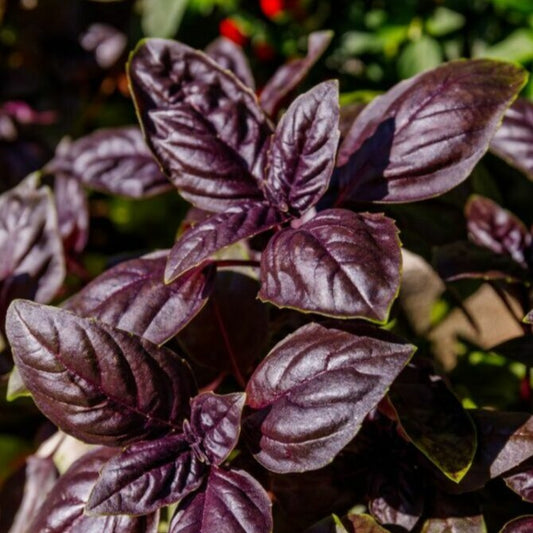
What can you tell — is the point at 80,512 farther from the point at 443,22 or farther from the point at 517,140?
the point at 443,22

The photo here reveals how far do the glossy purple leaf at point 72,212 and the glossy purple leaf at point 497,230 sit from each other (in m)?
0.56

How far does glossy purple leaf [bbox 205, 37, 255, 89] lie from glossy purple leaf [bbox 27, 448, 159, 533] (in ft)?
→ 1.87

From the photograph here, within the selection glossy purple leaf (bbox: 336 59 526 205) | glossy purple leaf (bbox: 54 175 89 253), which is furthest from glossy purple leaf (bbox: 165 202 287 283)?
glossy purple leaf (bbox: 54 175 89 253)

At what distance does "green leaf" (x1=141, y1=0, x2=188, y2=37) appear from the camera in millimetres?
1713

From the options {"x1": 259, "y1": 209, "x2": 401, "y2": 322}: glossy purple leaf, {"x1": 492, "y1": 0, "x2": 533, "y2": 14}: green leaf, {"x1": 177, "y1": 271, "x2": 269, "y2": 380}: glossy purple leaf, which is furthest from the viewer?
{"x1": 492, "y1": 0, "x2": 533, "y2": 14}: green leaf

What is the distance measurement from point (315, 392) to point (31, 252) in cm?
47

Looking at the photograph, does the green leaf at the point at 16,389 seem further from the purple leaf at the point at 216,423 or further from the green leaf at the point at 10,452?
the green leaf at the point at 10,452

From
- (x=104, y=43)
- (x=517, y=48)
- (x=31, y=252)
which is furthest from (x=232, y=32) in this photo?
(x=31, y=252)

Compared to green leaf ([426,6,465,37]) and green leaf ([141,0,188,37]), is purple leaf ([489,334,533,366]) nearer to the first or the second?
green leaf ([426,6,465,37])

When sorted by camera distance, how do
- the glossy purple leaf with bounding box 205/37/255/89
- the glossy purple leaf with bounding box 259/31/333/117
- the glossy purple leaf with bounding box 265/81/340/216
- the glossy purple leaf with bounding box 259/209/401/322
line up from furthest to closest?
the glossy purple leaf with bounding box 205/37/255/89 → the glossy purple leaf with bounding box 259/31/333/117 → the glossy purple leaf with bounding box 265/81/340/216 → the glossy purple leaf with bounding box 259/209/401/322

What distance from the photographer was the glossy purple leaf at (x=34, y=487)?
934mm

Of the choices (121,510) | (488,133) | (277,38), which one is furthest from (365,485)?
(277,38)

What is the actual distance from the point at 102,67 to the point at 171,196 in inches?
12.2

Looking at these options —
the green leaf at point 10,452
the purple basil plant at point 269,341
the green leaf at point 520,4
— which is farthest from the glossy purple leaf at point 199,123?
the green leaf at point 520,4
